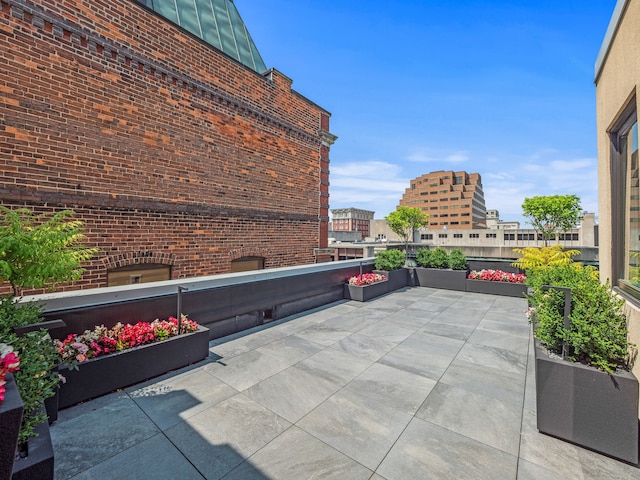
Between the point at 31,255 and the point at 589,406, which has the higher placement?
the point at 31,255

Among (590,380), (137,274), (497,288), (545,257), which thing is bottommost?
(497,288)

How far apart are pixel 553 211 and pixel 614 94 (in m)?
14.5

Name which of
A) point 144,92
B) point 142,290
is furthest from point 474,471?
point 144,92

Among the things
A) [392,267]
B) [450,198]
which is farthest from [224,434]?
[450,198]

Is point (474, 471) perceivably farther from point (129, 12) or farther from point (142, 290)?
point (129, 12)

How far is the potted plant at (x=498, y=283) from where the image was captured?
374 inches

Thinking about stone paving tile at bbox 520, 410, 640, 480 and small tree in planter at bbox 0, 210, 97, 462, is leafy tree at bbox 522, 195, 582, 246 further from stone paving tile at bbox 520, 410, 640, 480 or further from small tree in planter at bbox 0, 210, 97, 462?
small tree in planter at bbox 0, 210, 97, 462

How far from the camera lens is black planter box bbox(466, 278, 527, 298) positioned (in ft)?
31.0

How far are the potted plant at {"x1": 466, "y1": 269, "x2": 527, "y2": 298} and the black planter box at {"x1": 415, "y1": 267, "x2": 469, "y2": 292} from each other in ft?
0.81

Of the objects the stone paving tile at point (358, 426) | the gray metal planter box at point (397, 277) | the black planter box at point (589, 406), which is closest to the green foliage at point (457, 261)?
the gray metal planter box at point (397, 277)

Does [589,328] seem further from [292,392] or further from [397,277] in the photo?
[397,277]

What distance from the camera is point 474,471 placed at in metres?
2.51

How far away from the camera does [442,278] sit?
10.9m

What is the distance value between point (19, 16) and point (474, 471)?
30.2 ft
